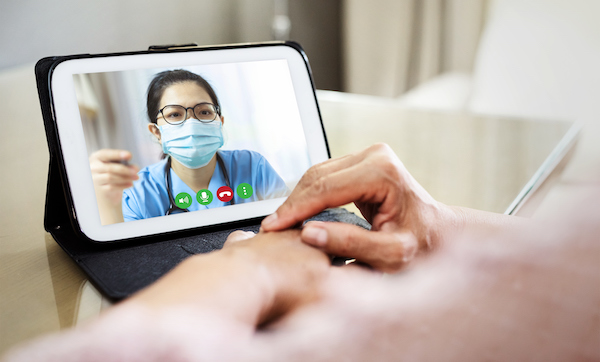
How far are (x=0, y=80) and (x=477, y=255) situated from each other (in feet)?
3.34

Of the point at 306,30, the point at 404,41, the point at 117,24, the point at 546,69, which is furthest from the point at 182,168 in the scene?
the point at 306,30

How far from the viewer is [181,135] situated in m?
0.43

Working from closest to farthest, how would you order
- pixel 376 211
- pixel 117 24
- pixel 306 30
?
pixel 376 211, pixel 117 24, pixel 306 30

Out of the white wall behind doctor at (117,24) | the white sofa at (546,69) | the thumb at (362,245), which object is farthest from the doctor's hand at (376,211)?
the white wall behind doctor at (117,24)

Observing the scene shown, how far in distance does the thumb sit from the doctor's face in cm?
19

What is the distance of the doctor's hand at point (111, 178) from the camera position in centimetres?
39

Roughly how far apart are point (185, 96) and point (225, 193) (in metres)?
0.10

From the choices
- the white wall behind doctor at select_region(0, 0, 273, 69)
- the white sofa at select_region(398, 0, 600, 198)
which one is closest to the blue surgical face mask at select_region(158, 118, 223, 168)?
the white sofa at select_region(398, 0, 600, 198)

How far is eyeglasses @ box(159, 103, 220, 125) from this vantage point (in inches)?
16.9

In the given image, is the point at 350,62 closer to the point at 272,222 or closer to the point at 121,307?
the point at 272,222

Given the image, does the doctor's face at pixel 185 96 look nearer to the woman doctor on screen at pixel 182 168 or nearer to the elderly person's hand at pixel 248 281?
the woman doctor on screen at pixel 182 168

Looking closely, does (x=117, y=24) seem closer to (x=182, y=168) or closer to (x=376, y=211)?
(x=182, y=168)

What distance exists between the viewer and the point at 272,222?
34cm

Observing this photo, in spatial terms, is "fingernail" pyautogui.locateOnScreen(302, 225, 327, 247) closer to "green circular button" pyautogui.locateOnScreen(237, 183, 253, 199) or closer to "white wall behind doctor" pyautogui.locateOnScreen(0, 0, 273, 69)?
"green circular button" pyautogui.locateOnScreen(237, 183, 253, 199)
